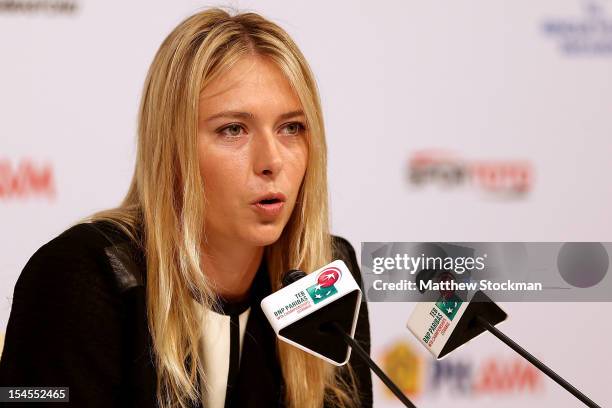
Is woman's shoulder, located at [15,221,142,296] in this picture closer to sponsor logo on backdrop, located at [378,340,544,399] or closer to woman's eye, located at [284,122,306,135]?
woman's eye, located at [284,122,306,135]

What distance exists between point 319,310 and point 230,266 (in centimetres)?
42

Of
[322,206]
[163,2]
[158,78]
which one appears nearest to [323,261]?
[322,206]

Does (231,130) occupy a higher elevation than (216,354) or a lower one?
higher

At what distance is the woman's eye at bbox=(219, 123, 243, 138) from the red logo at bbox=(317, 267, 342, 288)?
0.36 metres

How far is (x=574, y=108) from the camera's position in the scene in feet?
6.88

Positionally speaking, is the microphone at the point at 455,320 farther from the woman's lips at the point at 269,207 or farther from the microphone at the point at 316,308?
the woman's lips at the point at 269,207


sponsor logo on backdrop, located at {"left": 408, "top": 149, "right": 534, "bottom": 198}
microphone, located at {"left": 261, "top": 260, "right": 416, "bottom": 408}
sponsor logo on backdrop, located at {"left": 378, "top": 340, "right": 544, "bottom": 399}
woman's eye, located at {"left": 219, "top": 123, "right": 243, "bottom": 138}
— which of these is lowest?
sponsor logo on backdrop, located at {"left": 378, "top": 340, "right": 544, "bottom": 399}

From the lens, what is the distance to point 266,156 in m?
1.25

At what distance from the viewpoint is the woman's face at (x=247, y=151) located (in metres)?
1.26

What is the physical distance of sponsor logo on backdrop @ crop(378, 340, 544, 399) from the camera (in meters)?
2.01

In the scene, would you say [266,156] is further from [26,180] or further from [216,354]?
[26,180]

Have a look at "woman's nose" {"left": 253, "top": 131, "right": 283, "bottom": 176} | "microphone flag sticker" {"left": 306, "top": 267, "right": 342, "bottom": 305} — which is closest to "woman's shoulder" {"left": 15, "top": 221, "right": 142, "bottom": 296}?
"woman's nose" {"left": 253, "top": 131, "right": 283, "bottom": 176}

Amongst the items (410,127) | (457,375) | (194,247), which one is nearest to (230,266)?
(194,247)

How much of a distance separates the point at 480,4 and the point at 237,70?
94 cm
